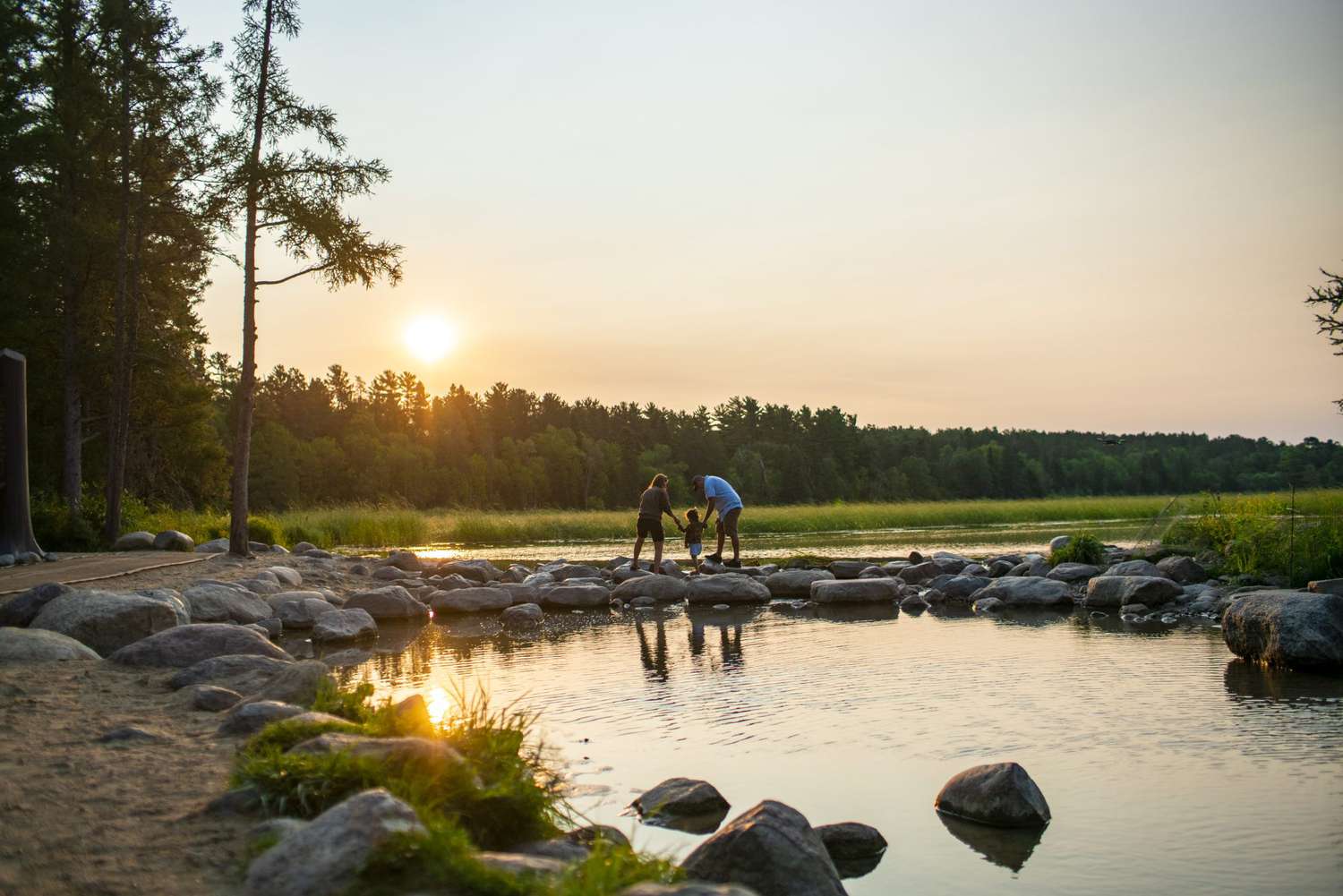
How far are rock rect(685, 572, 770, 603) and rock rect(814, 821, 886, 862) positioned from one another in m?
11.0

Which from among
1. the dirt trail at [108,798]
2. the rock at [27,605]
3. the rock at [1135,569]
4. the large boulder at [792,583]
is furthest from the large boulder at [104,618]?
the rock at [1135,569]

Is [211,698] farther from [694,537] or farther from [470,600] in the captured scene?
[694,537]

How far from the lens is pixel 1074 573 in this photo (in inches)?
637

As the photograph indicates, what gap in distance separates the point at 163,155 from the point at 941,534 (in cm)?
2536

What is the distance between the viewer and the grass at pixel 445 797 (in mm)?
3203

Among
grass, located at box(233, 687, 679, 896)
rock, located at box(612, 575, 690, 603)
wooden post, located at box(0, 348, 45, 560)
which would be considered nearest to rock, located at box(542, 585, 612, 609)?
rock, located at box(612, 575, 690, 603)

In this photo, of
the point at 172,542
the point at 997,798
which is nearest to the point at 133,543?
the point at 172,542

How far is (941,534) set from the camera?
115ft

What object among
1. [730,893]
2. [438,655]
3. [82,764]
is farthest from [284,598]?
[730,893]

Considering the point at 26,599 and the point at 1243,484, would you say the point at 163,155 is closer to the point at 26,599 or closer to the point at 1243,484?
the point at 26,599

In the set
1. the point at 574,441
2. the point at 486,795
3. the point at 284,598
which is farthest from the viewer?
the point at 574,441

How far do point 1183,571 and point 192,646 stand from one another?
43.9 feet

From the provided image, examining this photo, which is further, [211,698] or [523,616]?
[523,616]

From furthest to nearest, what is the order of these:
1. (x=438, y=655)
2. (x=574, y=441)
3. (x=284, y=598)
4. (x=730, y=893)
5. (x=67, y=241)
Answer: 1. (x=574, y=441)
2. (x=67, y=241)
3. (x=284, y=598)
4. (x=438, y=655)
5. (x=730, y=893)
